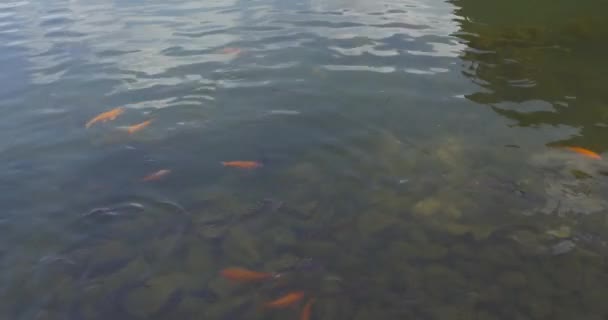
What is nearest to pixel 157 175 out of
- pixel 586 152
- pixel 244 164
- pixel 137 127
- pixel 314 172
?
pixel 244 164

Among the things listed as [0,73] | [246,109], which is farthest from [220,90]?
[0,73]

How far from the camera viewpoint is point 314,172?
24.1ft

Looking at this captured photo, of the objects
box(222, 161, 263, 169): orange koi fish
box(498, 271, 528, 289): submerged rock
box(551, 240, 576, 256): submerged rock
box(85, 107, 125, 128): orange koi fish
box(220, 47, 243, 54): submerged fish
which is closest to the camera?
box(498, 271, 528, 289): submerged rock

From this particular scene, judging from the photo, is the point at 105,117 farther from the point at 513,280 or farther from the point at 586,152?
the point at 586,152

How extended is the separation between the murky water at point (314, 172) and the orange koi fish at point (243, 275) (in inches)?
3.0

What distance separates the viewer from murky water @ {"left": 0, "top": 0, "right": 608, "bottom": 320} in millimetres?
5402

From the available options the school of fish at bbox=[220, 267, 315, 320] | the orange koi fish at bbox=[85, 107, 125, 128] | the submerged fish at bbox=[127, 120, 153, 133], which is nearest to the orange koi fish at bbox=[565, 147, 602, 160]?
the school of fish at bbox=[220, 267, 315, 320]

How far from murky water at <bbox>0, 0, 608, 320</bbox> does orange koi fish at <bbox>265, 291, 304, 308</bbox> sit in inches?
2.6

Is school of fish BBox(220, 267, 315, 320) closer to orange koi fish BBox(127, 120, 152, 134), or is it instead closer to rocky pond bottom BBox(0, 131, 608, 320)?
rocky pond bottom BBox(0, 131, 608, 320)

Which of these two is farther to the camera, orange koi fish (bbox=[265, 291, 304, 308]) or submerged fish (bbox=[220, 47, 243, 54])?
submerged fish (bbox=[220, 47, 243, 54])

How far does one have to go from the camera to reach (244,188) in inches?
276

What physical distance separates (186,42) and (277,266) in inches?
Answer: 314

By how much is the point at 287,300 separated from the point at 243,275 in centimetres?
61

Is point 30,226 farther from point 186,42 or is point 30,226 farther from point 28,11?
point 28,11
